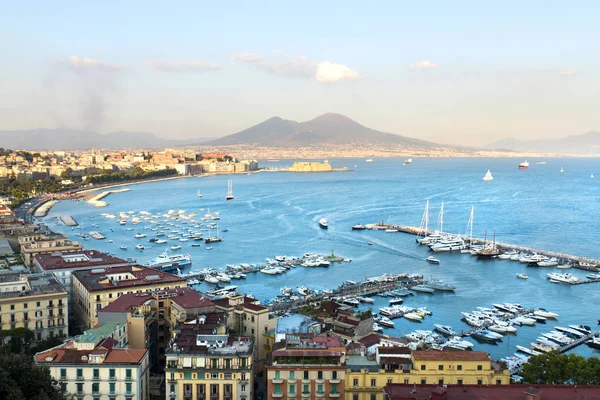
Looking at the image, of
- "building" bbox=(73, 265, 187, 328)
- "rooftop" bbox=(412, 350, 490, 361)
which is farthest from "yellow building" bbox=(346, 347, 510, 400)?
"building" bbox=(73, 265, 187, 328)

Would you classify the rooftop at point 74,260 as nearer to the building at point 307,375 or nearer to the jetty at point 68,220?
the building at point 307,375

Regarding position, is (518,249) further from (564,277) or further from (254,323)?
(254,323)

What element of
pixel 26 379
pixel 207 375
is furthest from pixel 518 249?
pixel 26 379

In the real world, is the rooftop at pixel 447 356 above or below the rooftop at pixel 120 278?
above

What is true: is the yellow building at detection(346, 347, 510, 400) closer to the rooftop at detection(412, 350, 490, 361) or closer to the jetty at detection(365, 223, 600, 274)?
the rooftop at detection(412, 350, 490, 361)

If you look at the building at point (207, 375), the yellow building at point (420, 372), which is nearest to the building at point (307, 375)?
the yellow building at point (420, 372)
